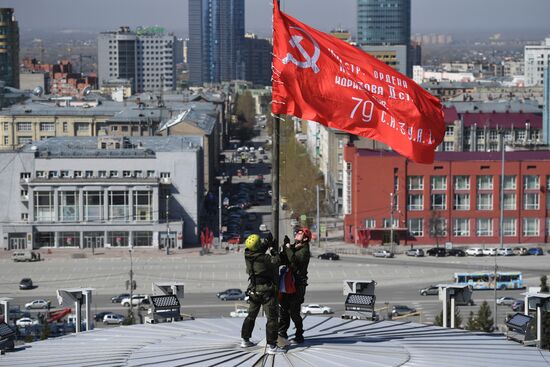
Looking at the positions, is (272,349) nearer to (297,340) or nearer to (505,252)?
(297,340)

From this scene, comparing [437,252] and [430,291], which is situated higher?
[437,252]

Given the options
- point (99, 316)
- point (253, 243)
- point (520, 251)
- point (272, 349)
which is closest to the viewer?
point (253, 243)

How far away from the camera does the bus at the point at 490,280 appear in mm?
29406

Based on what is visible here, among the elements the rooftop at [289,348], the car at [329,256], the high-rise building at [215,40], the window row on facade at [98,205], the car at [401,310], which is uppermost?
the high-rise building at [215,40]

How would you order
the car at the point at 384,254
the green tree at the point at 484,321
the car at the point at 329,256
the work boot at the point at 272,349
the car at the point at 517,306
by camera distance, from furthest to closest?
the car at the point at 384,254, the car at the point at 329,256, the car at the point at 517,306, the green tree at the point at 484,321, the work boot at the point at 272,349

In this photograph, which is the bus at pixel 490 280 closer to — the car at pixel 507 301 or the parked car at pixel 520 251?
the car at pixel 507 301

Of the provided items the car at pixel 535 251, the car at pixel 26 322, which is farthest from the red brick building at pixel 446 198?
the car at pixel 26 322

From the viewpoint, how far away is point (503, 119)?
163 feet

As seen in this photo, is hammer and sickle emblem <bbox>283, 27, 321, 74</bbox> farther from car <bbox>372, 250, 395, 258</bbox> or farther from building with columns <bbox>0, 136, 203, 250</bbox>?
building with columns <bbox>0, 136, 203, 250</bbox>

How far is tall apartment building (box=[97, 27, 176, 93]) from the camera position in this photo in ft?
362

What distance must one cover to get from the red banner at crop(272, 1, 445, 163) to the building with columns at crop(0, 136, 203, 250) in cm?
2679

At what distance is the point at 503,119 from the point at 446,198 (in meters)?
13.9

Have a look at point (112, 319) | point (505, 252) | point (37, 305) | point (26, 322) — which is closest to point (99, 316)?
point (112, 319)

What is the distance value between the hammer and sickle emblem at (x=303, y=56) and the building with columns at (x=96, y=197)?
26966mm
